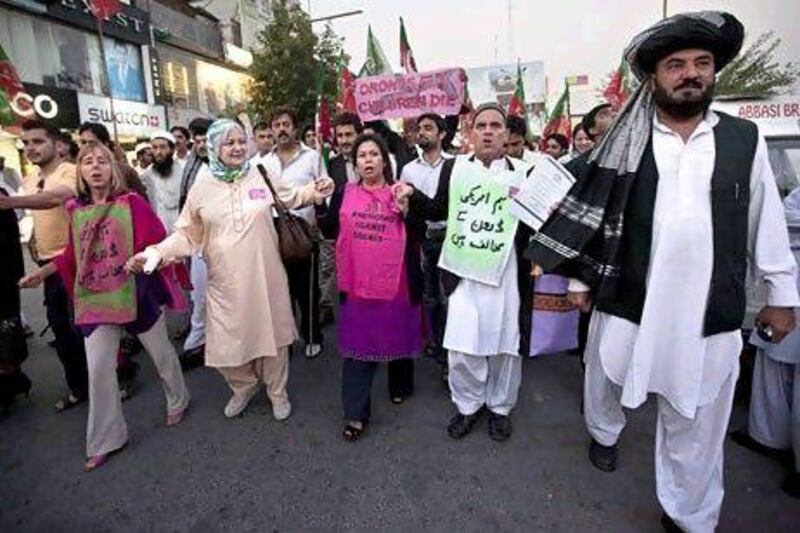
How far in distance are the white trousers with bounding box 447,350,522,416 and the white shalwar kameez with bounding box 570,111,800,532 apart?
93 cm

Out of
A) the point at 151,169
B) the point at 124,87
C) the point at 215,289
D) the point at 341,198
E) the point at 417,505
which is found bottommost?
the point at 417,505

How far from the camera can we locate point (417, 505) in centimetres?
252

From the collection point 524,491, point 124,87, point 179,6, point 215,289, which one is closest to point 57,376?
point 215,289

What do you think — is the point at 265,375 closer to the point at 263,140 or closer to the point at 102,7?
the point at 263,140

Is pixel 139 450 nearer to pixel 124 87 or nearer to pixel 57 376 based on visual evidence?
pixel 57 376

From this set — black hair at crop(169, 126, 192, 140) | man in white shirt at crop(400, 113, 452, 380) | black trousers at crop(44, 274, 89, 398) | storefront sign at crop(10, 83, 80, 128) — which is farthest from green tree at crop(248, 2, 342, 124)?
black trousers at crop(44, 274, 89, 398)

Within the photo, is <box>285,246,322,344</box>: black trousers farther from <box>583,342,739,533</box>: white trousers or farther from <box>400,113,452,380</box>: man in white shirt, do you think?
<box>583,342,739,533</box>: white trousers

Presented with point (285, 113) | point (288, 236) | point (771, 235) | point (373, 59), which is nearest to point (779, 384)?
point (771, 235)

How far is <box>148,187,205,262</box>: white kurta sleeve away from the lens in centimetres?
302

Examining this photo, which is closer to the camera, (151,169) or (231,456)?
(231,456)

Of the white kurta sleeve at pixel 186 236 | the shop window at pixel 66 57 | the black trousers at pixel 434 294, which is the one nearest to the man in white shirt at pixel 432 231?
the black trousers at pixel 434 294

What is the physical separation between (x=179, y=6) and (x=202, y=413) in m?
22.1

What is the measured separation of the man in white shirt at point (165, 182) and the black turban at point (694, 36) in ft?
15.0

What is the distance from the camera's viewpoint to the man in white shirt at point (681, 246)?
197cm
